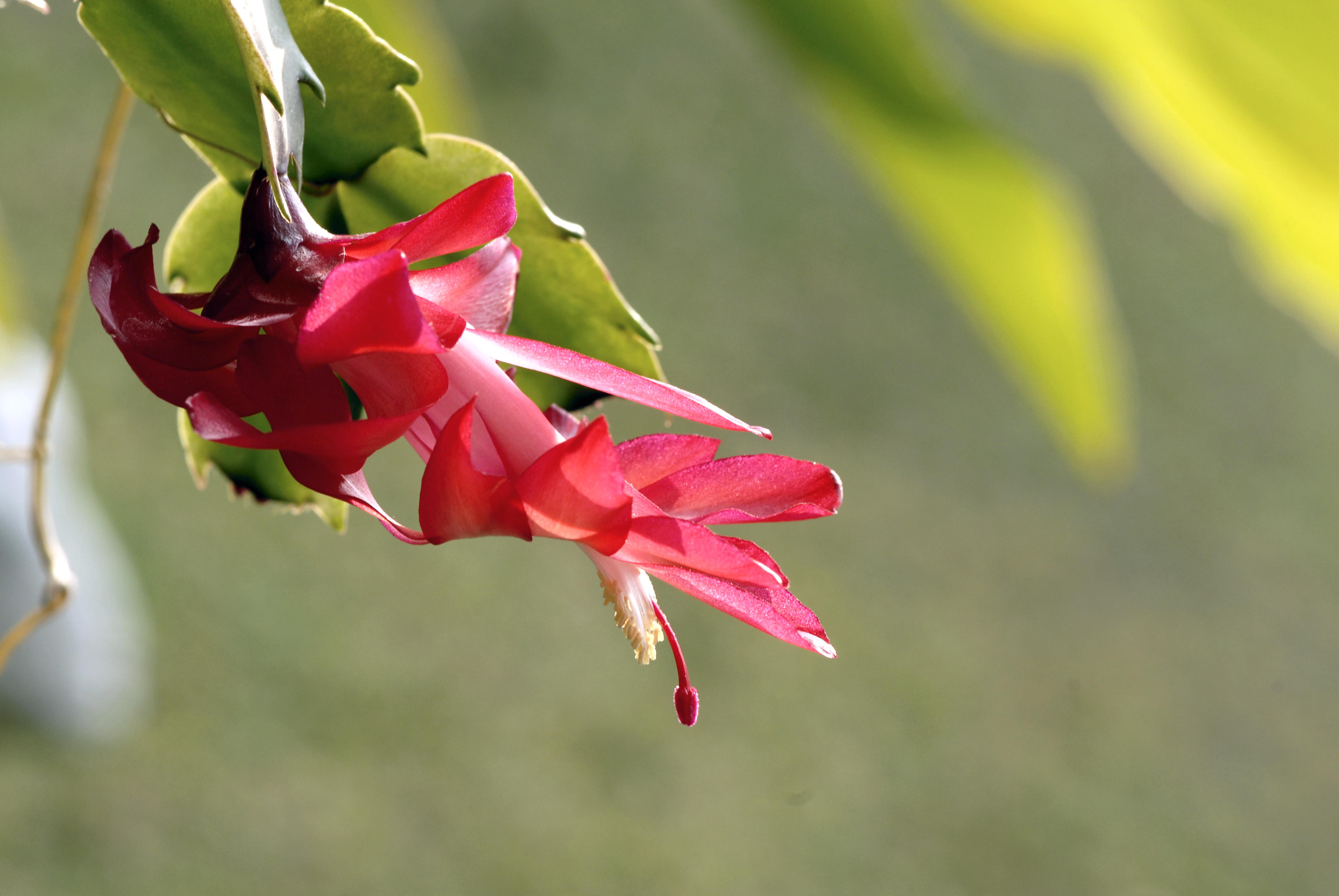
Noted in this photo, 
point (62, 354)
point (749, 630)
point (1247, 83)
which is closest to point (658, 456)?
point (62, 354)

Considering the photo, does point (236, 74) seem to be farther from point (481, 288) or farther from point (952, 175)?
point (952, 175)

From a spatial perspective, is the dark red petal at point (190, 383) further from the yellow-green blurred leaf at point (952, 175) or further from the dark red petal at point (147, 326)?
the yellow-green blurred leaf at point (952, 175)

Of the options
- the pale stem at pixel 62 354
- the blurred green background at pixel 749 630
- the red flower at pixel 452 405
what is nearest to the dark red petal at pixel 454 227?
the red flower at pixel 452 405

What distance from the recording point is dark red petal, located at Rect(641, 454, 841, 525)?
5.8 inches

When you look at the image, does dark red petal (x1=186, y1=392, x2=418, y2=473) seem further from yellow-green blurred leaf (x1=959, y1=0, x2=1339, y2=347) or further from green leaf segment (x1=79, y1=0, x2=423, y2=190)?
yellow-green blurred leaf (x1=959, y1=0, x2=1339, y2=347)

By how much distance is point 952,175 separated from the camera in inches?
21.3

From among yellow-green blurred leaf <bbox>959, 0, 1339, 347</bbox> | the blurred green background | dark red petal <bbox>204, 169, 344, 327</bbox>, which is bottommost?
the blurred green background

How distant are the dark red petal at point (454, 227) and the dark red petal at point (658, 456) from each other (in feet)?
0.10

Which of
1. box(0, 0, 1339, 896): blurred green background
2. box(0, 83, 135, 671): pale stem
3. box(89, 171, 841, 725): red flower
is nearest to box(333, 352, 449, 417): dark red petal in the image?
box(89, 171, 841, 725): red flower

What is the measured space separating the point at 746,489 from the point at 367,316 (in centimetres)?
5

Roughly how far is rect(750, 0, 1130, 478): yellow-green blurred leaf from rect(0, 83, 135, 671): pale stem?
33 cm

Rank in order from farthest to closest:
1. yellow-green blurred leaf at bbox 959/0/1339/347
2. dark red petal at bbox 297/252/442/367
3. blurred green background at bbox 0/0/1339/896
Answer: blurred green background at bbox 0/0/1339/896, yellow-green blurred leaf at bbox 959/0/1339/347, dark red petal at bbox 297/252/442/367

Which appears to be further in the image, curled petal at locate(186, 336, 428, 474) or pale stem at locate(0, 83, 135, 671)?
pale stem at locate(0, 83, 135, 671)

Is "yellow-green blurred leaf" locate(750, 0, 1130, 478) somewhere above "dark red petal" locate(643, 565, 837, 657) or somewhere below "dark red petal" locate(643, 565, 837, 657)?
below
